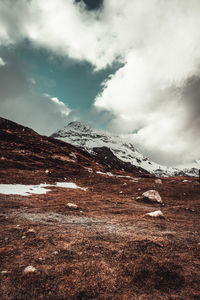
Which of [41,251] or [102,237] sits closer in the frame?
[41,251]

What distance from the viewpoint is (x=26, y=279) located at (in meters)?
3.89

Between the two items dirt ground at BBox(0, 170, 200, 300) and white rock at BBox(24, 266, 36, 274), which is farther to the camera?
white rock at BBox(24, 266, 36, 274)

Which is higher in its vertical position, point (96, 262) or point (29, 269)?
point (96, 262)

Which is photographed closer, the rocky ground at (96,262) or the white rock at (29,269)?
the rocky ground at (96,262)

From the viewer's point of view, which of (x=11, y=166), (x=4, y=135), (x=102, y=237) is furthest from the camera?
(x=4, y=135)

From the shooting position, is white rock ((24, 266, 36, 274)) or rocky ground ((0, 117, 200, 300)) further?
white rock ((24, 266, 36, 274))

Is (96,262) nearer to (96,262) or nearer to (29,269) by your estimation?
(96,262)

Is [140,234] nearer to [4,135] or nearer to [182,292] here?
[182,292]

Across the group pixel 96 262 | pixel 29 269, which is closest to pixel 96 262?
pixel 96 262

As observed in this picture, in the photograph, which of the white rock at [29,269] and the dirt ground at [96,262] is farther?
the white rock at [29,269]

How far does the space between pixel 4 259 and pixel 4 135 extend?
310ft

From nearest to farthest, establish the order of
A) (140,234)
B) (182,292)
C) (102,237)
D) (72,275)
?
(182,292) < (72,275) < (102,237) < (140,234)

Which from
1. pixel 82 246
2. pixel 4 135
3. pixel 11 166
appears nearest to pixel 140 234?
pixel 82 246

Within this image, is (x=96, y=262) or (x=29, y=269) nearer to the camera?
(x=29, y=269)
